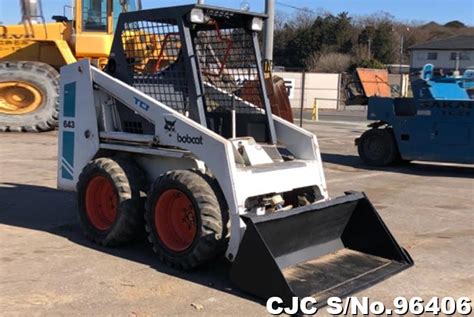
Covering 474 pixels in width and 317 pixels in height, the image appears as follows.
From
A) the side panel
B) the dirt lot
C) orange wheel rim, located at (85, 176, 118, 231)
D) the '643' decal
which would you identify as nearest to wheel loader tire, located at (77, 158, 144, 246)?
orange wheel rim, located at (85, 176, 118, 231)

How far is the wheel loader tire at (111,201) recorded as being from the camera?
5977 millimetres

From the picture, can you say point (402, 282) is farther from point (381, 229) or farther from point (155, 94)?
point (155, 94)

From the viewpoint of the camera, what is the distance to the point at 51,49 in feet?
56.6

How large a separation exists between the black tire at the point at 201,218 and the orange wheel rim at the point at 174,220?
0.07 m

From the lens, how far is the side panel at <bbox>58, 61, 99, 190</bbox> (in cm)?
648

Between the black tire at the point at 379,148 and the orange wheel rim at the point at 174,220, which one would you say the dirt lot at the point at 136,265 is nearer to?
the orange wheel rim at the point at 174,220

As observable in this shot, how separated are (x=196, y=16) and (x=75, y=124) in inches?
71.9

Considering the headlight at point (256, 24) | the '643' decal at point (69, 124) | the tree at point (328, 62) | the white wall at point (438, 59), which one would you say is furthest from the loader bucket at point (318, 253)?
the white wall at point (438, 59)

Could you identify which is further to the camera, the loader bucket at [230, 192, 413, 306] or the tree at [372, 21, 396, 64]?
the tree at [372, 21, 396, 64]

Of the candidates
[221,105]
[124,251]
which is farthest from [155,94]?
[124,251]

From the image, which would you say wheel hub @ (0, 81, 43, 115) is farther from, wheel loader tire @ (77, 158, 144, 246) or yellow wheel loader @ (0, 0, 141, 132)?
wheel loader tire @ (77, 158, 144, 246)

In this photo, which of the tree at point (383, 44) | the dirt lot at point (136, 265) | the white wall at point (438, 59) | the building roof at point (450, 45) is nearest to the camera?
the dirt lot at point (136, 265)

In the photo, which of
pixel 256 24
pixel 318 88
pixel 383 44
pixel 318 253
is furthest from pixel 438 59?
pixel 318 253

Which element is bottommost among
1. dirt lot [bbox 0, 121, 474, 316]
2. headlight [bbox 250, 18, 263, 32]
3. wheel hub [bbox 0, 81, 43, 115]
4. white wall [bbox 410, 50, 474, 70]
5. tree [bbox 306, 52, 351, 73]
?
dirt lot [bbox 0, 121, 474, 316]
